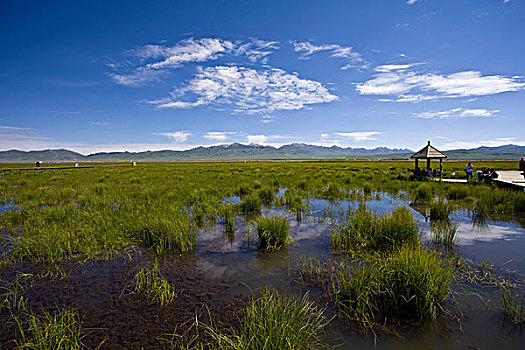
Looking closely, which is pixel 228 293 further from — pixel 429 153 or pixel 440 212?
pixel 429 153

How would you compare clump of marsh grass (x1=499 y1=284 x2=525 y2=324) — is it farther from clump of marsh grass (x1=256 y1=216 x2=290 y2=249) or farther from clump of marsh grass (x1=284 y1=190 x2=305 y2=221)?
clump of marsh grass (x1=284 y1=190 x2=305 y2=221)

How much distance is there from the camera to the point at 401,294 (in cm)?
390

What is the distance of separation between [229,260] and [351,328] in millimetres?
3289

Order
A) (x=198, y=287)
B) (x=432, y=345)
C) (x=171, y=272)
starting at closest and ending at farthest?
(x=432, y=345) < (x=198, y=287) < (x=171, y=272)

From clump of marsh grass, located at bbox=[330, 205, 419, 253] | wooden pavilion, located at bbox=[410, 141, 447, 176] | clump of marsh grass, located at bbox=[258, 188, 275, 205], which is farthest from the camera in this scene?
wooden pavilion, located at bbox=[410, 141, 447, 176]

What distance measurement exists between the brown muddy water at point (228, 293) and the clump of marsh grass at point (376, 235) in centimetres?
56

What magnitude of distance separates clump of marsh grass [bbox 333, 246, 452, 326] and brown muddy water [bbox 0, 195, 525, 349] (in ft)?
0.70

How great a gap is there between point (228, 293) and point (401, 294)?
118 inches

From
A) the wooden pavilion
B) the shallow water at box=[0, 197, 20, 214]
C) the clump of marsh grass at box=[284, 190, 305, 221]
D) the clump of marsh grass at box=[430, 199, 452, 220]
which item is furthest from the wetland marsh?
the wooden pavilion

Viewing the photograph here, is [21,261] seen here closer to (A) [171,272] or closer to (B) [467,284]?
(A) [171,272]

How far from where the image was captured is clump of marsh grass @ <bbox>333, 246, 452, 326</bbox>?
3770 millimetres

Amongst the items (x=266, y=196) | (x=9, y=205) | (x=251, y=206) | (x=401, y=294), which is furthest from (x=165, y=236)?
(x=9, y=205)

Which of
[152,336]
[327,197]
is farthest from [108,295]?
[327,197]

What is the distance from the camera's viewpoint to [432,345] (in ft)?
10.8
